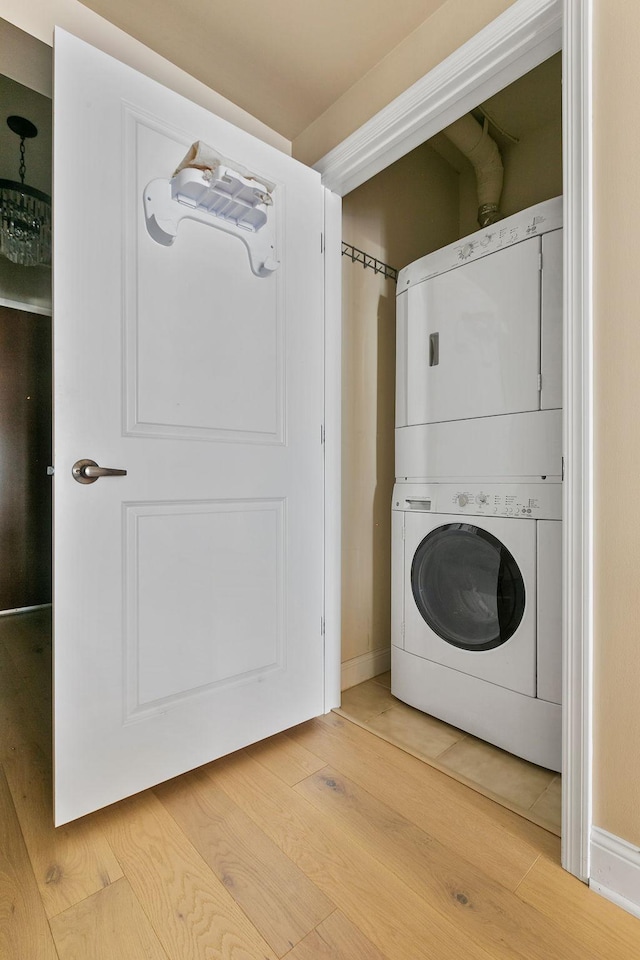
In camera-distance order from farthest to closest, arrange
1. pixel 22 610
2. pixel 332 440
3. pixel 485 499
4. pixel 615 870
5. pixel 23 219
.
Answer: pixel 22 610 → pixel 23 219 → pixel 332 440 → pixel 485 499 → pixel 615 870

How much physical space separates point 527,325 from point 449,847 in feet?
4.99

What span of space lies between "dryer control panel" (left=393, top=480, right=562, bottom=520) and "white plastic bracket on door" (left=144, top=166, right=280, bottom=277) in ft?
3.25

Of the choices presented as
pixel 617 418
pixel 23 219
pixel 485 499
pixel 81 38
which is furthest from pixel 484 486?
pixel 23 219

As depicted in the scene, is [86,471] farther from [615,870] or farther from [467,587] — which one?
[615,870]

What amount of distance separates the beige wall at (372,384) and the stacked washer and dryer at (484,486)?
0.23m

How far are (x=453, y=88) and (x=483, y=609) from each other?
5.39 feet

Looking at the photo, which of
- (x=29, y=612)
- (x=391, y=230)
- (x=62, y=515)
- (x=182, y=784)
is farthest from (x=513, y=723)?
(x=29, y=612)

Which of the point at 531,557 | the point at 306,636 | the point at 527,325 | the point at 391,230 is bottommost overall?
the point at 306,636

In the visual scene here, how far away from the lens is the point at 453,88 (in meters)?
1.39

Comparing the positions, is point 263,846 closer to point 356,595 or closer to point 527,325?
point 356,595

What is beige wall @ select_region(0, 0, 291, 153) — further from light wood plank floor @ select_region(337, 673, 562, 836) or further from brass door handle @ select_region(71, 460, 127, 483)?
light wood plank floor @ select_region(337, 673, 562, 836)

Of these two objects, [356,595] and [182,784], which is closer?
[182,784]

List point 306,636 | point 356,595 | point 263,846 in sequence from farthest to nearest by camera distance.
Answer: point 356,595
point 306,636
point 263,846

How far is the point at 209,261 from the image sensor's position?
1.47 meters
